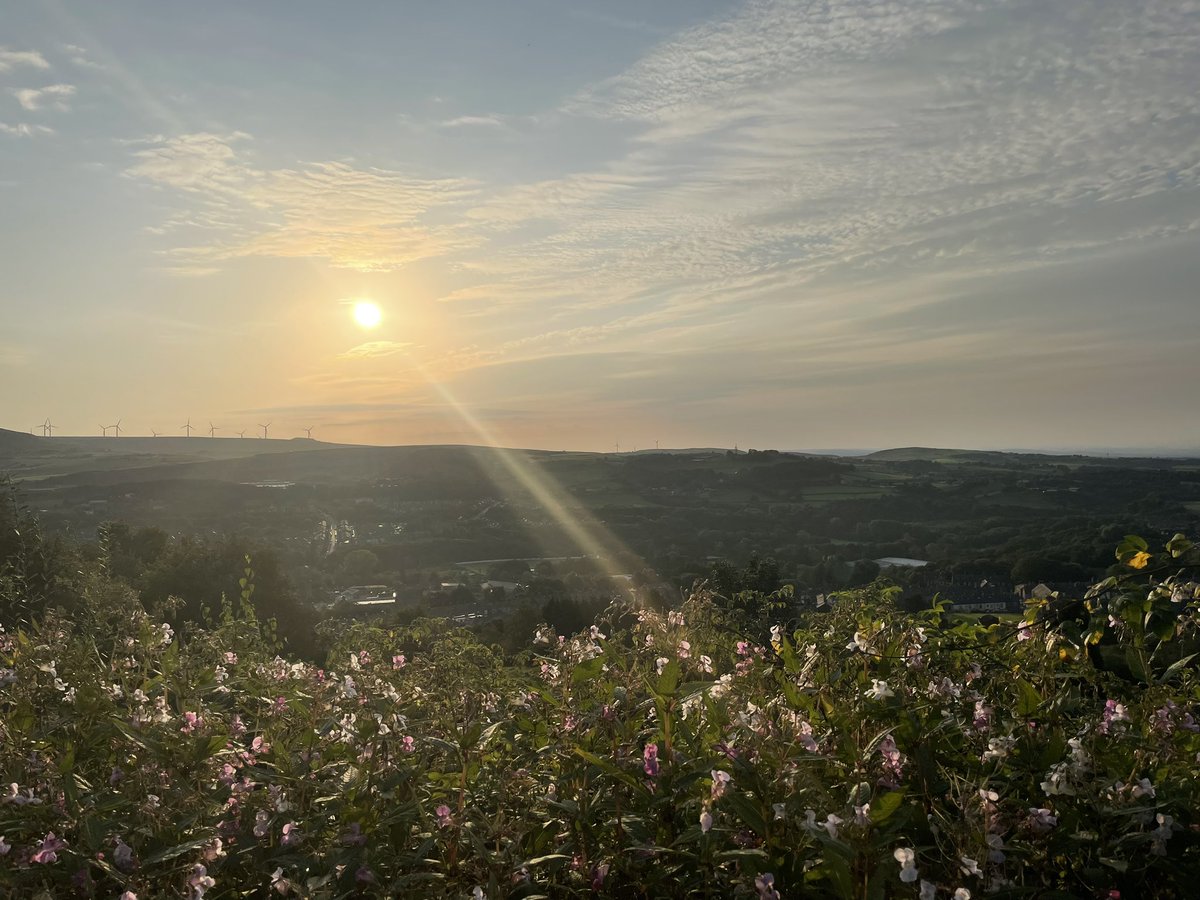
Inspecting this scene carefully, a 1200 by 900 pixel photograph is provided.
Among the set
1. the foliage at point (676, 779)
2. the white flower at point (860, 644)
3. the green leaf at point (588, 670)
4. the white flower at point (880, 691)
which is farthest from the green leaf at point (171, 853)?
the white flower at point (860, 644)

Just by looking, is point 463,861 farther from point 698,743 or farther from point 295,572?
point 295,572

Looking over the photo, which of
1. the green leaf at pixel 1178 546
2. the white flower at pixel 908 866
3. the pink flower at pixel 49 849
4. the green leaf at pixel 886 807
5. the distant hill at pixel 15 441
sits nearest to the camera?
the white flower at pixel 908 866

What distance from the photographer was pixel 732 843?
2033 millimetres

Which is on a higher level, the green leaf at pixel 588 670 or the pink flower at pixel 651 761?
the green leaf at pixel 588 670

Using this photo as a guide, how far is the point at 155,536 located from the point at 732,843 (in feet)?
92.9

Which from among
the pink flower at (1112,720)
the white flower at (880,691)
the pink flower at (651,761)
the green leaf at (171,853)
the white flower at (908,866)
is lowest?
the green leaf at (171,853)

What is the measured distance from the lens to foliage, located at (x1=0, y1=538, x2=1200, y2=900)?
186 centimetres

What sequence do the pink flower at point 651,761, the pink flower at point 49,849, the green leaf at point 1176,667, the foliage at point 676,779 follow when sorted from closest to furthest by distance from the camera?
1. the foliage at point 676,779
2. the pink flower at point 49,849
3. the pink flower at point 651,761
4. the green leaf at point 1176,667

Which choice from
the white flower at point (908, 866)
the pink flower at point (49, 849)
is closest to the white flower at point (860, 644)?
the white flower at point (908, 866)

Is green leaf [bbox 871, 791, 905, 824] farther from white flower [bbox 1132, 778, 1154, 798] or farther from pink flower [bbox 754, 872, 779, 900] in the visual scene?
white flower [bbox 1132, 778, 1154, 798]

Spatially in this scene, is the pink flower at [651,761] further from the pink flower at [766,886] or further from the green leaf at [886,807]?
the green leaf at [886,807]

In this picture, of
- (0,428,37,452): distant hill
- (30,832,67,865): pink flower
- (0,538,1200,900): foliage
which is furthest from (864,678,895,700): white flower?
(0,428,37,452): distant hill

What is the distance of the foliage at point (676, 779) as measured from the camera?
1.86m

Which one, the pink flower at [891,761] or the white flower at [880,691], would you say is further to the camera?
the white flower at [880,691]
